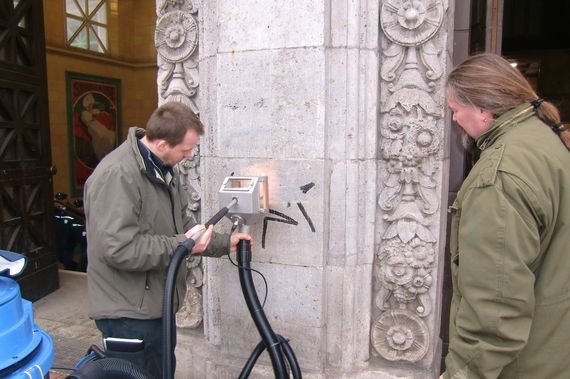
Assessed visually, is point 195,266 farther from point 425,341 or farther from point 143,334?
point 425,341

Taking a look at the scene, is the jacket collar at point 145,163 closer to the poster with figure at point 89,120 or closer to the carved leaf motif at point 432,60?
the carved leaf motif at point 432,60

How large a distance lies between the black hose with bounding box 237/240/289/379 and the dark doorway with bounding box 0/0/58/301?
3.37 m

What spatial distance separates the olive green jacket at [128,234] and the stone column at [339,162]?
717 mm

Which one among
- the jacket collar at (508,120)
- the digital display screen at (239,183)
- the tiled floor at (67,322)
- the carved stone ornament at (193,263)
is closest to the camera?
the jacket collar at (508,120)

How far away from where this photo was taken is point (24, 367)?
1649 millimetres

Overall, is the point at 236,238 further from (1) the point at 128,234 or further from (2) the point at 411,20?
(2) the point at 411,20

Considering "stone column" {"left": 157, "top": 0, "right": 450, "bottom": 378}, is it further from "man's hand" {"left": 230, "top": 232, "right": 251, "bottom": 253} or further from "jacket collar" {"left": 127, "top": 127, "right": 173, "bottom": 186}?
"jacket collar" {"left": 127, "top": 127, "right": 173, "bottom": 186}

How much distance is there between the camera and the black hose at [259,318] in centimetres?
240

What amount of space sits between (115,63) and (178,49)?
726 centimetres

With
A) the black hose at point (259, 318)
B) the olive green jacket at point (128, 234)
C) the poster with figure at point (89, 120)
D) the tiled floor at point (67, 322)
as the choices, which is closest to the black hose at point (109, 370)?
the olive green jacket at point (128, 234)

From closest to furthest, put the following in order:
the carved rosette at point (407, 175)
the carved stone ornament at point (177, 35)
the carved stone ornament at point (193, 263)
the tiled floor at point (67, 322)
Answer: the carved rosette at point (407, 175) < the carved stone ornament at point (177, 35) < the carved stone ornament at point (193, 263) < the tiled floor at point (67, 322)

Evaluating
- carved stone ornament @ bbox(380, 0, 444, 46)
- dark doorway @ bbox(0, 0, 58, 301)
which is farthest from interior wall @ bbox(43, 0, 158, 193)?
carved stone ornament @ bbox(380, 0, 444, 46)

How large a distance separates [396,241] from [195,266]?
137 cm

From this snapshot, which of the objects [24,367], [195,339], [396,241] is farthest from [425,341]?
[24,367]
